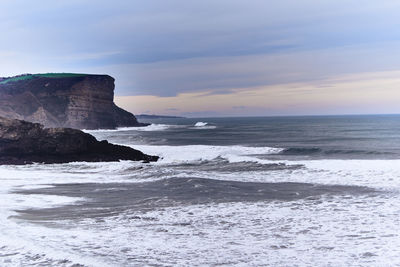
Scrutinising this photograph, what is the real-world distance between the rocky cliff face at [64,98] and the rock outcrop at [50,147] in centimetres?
5724

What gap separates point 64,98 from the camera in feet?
287

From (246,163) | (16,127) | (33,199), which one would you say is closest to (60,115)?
(16,127)

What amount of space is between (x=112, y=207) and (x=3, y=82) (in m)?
82.5

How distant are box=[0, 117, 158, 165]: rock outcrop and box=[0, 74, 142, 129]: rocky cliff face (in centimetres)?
5724

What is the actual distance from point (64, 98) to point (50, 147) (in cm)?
6318

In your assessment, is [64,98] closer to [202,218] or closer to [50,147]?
[50,147]

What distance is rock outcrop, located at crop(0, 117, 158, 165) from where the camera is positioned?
26.7 metres

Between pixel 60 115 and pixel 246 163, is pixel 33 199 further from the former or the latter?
pixel 60 115

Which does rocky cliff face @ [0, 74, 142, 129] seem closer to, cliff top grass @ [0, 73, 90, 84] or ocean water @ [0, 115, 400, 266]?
cliff top grass @ [0, 73, 90, 84]

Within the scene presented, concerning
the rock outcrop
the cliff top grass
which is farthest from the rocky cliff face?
the rock outcrop

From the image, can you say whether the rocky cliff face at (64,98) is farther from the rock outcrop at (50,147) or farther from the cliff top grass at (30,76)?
the rock outcrop at (50,147)

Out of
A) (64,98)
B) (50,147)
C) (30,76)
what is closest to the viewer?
(50,147)

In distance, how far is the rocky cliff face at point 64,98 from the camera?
270 ft

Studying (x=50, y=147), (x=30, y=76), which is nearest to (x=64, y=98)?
(x=30, y=76)
